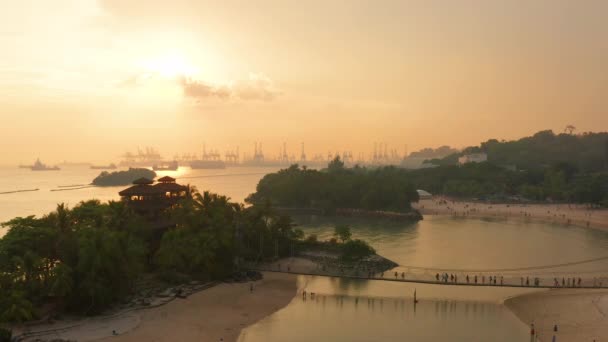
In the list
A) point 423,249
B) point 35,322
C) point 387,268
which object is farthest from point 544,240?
point 35,322

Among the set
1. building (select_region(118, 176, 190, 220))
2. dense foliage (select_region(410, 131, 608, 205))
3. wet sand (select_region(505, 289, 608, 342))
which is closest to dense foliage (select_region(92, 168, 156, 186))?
dense foliage (select_region(410, 131, 608, 205))

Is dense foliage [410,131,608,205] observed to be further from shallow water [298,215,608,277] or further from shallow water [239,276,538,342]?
shallow water [239,276,538,342]

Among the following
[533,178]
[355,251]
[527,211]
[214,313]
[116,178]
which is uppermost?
[533,178]

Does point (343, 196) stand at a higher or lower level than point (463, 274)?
higher

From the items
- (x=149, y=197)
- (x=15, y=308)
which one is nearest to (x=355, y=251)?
(x=149, y=197)

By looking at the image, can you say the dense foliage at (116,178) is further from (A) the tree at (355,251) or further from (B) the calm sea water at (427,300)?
(A) the tree at (355,251)

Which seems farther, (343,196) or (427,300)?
(343,196)

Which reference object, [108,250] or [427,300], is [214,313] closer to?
[108,250]

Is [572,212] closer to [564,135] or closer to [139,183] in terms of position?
[139,183]
